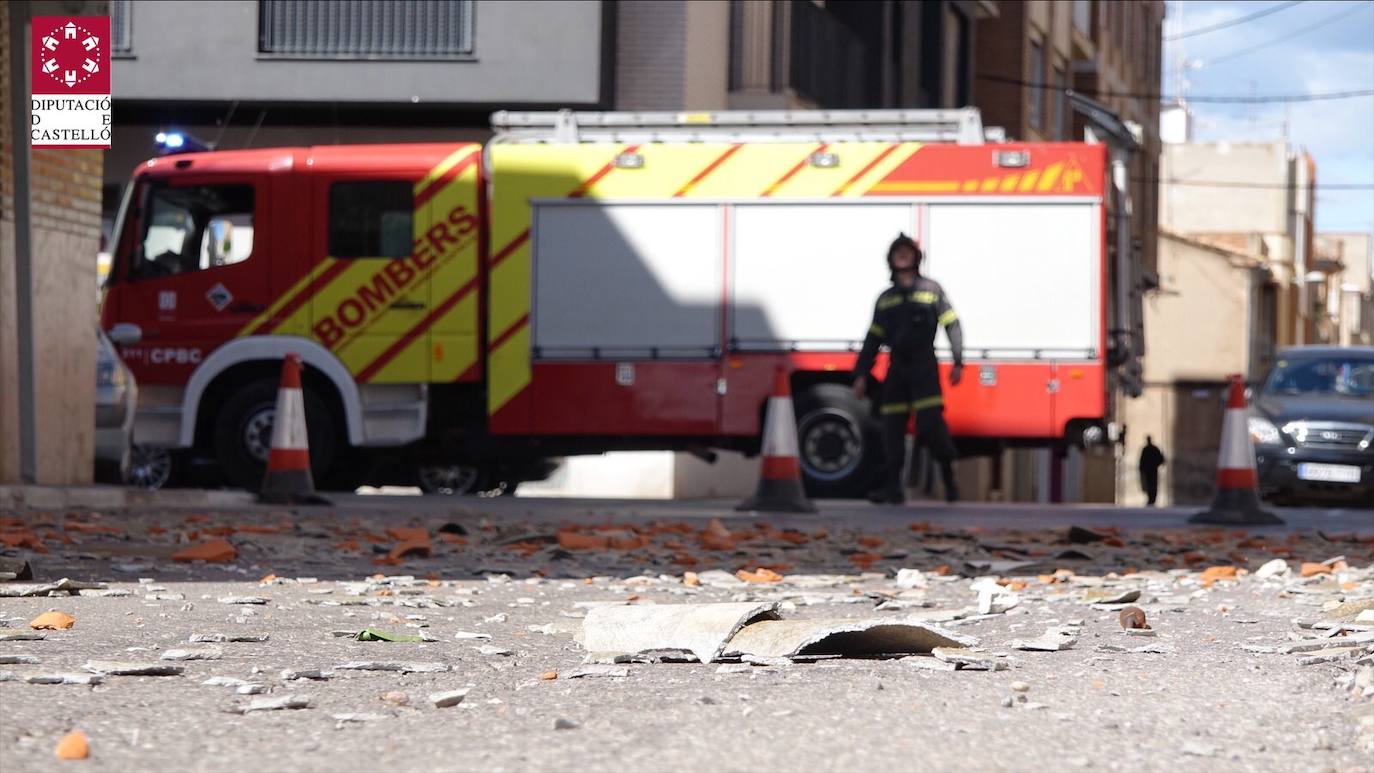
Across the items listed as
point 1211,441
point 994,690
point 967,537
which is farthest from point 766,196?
point 1211,441

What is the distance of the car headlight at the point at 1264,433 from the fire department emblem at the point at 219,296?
7875 mm

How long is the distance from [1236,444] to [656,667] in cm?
749

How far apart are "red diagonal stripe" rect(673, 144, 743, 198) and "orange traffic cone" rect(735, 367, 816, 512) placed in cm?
335

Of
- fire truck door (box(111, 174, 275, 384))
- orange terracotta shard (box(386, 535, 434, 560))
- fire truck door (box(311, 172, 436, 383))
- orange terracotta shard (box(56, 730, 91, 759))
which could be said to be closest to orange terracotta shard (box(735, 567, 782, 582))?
orange terracotta shard (box(386, 535, 434, 560))

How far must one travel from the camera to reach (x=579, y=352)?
50.6ft

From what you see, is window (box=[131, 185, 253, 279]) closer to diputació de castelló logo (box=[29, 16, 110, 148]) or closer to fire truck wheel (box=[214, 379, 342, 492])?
fire truck wheel (box=[214, 379, 342, 492])

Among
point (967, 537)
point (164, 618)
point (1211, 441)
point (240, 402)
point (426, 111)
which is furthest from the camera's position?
point (1211, 441)

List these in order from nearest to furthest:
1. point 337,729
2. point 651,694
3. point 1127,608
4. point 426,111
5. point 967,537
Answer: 1. point 337,729
2. point 651,694
3. point 1127,608
4. point 967,537
5. point 426,111

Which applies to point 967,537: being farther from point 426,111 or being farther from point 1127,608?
point 426,111

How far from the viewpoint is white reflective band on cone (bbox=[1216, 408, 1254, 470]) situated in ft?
37.8

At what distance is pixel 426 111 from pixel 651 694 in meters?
17.4

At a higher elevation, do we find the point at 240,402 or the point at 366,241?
the point at 366,241

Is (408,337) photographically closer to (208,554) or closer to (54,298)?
(54,298)

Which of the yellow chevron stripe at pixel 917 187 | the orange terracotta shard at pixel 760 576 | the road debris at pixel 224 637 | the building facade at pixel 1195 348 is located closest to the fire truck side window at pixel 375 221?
the yellow chevron stripe at pixel 917 187
